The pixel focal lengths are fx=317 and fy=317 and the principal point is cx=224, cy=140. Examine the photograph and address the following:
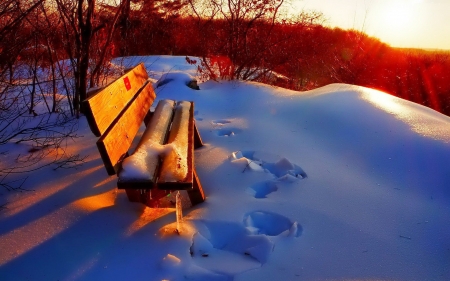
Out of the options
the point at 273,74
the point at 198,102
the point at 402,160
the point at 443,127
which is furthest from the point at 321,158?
the point at 273,74

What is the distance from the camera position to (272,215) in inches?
84.9

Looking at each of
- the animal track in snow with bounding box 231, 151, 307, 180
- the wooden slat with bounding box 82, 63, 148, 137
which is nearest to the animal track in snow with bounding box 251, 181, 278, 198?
the animal track in snow with bounding box 231, 151, 307, 180

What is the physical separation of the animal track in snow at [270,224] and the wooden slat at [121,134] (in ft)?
3.00

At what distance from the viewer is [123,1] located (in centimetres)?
403

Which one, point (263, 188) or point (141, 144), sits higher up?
point (141, 144)

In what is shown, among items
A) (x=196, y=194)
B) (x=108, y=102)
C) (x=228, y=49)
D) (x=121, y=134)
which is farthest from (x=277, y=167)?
(x=228, y=49)

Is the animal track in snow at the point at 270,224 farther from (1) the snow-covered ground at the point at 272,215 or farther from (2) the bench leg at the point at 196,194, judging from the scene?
(2) the bench leg at the point at 196,194

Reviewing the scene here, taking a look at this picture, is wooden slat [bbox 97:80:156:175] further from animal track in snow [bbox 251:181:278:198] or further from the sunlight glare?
the sunlight glare

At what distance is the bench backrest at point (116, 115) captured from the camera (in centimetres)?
173

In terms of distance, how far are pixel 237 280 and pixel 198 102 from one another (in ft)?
13.1

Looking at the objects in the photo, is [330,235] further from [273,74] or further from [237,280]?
[273,74]

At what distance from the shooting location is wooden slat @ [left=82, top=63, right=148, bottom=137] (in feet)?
5.82

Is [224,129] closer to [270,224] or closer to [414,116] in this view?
[270,224]

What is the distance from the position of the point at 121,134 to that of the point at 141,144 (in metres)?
0.14
